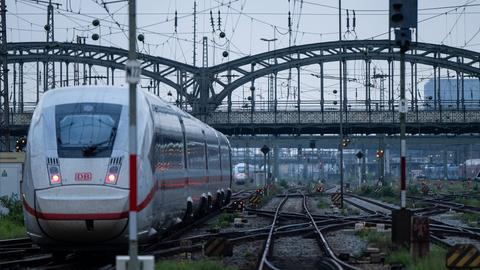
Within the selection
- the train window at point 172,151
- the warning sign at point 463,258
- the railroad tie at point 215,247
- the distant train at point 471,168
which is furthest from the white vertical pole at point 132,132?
the distant train at point 471,168

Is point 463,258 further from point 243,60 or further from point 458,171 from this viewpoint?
point 458,171

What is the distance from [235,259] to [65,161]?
15.2ft

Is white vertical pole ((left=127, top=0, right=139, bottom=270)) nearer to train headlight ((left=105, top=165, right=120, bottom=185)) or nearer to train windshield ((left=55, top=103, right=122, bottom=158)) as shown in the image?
train headlight ((left=105, top=165, right=120, bottom=185))

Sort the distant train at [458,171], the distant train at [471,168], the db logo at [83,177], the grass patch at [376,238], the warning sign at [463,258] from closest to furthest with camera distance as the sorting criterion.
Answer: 1. the warning sign at [463,258]
2. the db logo at [83,177]
3. the grass patch at [376,238]
4. the distant train at [471,168]
5. the distant train at [458,171]

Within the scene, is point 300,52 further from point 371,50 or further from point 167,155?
point 167,155

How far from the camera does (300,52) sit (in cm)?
7500

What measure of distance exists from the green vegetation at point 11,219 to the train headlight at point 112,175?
9.56m

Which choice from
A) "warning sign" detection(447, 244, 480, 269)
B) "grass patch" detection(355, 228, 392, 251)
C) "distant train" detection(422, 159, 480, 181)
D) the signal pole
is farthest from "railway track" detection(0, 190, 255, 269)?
"distant train" detection(422, 159, 480, 181)

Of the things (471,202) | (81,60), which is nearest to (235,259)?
(471,202)

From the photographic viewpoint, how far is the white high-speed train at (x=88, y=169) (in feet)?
52.4

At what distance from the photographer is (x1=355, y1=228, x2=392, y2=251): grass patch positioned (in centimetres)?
2107

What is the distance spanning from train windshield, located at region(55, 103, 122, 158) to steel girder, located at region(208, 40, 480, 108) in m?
57.2

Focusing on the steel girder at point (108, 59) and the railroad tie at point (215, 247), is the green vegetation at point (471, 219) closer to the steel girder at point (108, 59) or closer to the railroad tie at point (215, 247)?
the railroad tie at point (215, 247)

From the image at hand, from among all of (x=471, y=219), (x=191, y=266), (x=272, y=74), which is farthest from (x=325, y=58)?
(x=191, y=266)
